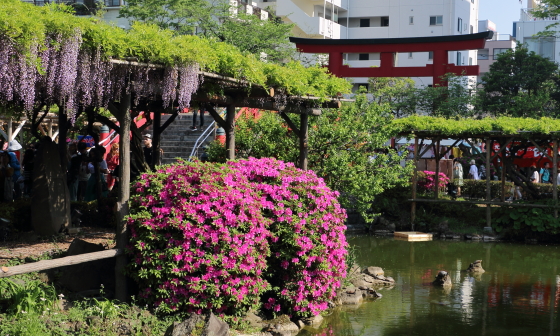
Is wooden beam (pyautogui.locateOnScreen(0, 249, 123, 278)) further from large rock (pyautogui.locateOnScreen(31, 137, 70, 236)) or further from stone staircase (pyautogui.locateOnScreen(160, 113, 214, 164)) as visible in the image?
stone staircase (pyautogui.locateOnScreen(160, 113, 214, 164))

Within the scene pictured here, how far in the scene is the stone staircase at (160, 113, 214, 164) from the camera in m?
20.2

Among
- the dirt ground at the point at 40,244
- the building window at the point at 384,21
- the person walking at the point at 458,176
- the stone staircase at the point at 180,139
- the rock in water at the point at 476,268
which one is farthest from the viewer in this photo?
the building window at the point at 384,21

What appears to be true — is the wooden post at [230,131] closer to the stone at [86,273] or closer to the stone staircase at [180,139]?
the stone at [86,273]

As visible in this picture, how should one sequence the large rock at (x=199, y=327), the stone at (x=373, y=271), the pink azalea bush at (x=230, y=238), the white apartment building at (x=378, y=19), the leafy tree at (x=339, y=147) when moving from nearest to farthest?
the large rock at (x=199, y=327) → the pink azalea bush at (x=230, y=238) → the stone at (x=373, y=271) → the leafy tree at (x=339, y=147) → the white apartment building at (x=378, y=19)

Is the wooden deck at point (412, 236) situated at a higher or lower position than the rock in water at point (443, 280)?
lower

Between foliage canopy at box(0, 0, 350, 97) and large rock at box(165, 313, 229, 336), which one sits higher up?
foliage canopy at box(0, 0, 350, 97)

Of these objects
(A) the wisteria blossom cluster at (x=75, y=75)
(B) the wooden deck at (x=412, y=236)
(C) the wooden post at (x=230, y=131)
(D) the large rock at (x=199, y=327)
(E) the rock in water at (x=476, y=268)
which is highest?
(A) the wisteria blossom cluster at (x=75, y=75)

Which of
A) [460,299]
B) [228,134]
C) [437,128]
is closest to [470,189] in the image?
[437,128]

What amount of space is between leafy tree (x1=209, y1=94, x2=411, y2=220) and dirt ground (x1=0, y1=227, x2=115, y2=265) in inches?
129

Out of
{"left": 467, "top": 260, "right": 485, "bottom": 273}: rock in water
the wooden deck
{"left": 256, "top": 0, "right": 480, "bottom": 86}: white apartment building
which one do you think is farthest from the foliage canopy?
{"left": 256, "top": 0, "right": 480, "bottom": 86}: white apartment building

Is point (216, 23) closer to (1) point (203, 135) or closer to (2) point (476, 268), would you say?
(1) point (203, 135)

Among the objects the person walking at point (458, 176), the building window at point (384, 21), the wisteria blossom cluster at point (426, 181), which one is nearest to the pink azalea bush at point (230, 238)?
Answer: the wisteria blossom cluster at point (426, 181)

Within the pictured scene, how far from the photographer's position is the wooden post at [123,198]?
879cm

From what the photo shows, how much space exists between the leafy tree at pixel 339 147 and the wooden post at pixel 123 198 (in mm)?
5455
